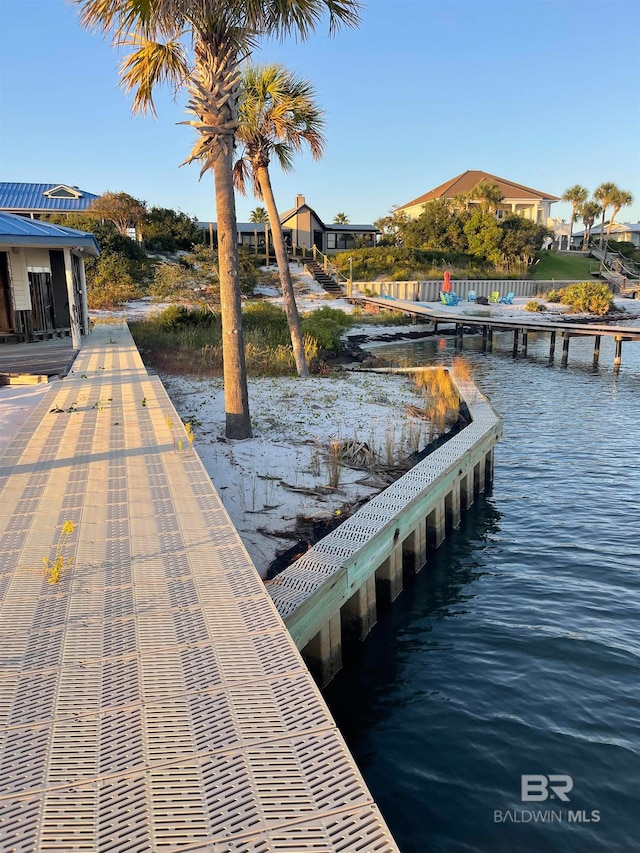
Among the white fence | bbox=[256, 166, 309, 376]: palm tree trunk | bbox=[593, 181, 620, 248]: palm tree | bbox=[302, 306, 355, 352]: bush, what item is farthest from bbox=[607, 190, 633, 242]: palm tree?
bbox=[256, 166, 309, 376]: palm tree trunk

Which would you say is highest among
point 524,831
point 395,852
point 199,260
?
point 199,260

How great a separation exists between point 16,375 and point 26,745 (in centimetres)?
1251

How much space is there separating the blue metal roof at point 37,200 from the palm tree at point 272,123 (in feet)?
117

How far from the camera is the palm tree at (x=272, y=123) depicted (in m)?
15.3

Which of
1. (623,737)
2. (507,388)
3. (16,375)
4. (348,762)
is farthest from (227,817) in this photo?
(507,388)

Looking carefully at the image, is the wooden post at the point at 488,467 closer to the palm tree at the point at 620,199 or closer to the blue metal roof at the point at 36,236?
the blue metal roof at the point at 36,236

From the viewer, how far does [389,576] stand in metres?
7.34

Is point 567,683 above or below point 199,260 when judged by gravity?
below

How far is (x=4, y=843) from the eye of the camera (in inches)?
98.0

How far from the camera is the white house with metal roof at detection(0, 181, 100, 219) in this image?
4612cm

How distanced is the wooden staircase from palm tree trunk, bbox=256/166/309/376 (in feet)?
90.1

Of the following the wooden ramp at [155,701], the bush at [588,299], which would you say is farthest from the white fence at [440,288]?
the wooden ramp at [155,701]


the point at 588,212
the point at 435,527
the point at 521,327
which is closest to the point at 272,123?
the point at 435,527

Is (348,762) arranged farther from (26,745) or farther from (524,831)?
(524,831)
